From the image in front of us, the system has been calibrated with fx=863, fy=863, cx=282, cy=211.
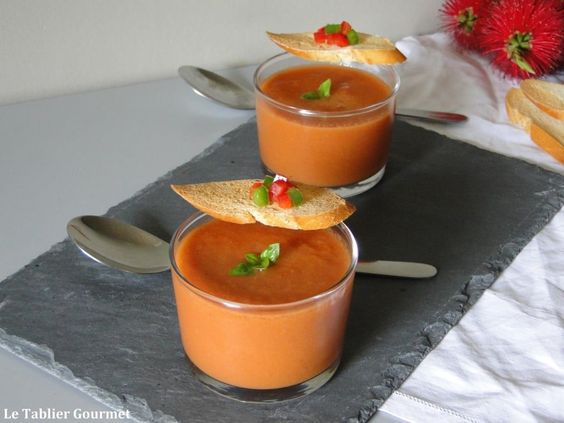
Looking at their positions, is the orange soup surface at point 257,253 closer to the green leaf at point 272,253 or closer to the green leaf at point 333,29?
the green leaf at point 272,253

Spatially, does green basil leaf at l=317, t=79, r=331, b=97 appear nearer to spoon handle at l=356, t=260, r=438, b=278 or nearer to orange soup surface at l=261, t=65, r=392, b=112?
orange soup surface at l=261, t=65, r=392, b=112

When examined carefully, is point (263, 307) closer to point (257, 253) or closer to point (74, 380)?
point (257, 253)

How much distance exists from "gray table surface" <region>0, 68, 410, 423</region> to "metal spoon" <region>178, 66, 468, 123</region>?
3cm

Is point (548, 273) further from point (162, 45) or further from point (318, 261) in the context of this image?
point (162, 45)

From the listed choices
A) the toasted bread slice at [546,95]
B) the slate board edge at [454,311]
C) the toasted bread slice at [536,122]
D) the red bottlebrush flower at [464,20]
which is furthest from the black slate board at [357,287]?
the red bottlebrush flower at [464,20]

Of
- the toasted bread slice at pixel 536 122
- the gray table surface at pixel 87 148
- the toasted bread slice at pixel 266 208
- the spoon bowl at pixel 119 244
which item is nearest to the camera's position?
the toasted bread slice at pixel 266 208

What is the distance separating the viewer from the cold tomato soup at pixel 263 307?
1.06m

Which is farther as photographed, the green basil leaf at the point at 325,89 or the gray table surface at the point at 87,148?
the green basil leaf at the point at 325,89

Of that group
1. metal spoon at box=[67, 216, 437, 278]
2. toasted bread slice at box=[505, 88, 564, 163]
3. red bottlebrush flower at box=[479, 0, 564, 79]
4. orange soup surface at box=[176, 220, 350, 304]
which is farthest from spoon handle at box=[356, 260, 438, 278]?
red bottlebrush flower at box=[479, 0, 564, 79]

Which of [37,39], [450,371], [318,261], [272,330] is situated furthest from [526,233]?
[37,39]

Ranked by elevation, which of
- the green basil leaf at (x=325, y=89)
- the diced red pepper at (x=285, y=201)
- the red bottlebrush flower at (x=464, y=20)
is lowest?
the red bottlebrush flower at (x=464, y=20)

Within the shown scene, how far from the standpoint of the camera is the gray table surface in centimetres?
150

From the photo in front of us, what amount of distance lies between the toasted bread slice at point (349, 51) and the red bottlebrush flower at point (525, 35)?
1.61 ft

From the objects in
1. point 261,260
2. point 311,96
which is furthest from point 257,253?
point 311,96
